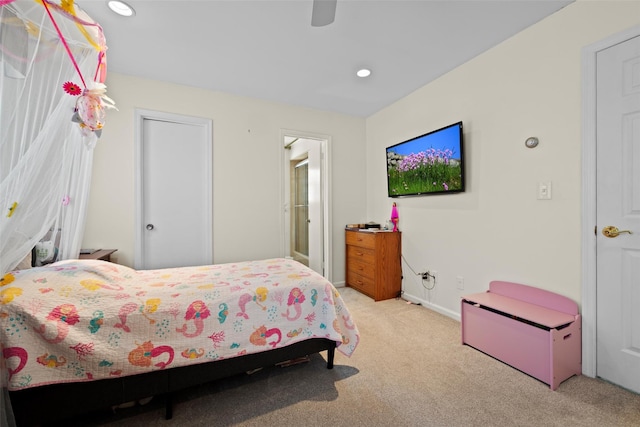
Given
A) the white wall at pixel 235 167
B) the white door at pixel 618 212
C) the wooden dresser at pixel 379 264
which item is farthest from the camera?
the wooden dresser at pixel 379 264

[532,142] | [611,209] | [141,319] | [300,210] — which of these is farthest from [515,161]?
[300,210]

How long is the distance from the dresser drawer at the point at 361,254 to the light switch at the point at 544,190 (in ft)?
5.57

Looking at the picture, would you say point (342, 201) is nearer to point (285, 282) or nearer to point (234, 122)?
point (234, 122)

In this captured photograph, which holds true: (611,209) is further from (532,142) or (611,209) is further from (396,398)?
(396,398)

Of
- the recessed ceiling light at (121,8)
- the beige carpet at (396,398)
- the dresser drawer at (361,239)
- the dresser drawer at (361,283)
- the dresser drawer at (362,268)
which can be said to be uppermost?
the recessed ceiling light at (121,8)

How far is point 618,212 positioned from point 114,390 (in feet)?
9.85

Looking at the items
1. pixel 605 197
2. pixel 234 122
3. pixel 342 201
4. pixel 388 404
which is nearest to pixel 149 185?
pixel 234 122

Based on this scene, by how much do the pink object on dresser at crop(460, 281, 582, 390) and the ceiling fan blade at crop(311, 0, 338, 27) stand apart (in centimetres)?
220

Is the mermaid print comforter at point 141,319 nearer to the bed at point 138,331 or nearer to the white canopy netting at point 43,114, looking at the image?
the bed at point 138,331

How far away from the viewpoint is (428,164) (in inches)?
111

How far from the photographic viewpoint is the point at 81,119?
144cm

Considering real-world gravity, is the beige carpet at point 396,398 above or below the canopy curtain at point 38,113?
below

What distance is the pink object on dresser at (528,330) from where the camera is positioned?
165 cm

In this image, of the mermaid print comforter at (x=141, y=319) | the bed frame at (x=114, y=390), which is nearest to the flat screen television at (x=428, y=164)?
the mermaid print comforter at (x=141, y=319)
